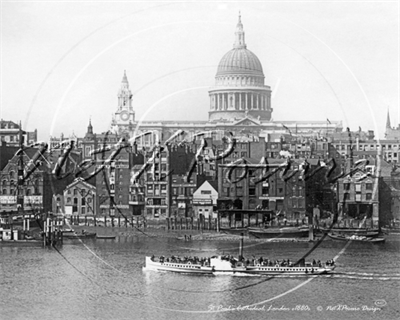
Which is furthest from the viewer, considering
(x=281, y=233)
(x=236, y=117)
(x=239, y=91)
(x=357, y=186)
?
(x=236, y=117)

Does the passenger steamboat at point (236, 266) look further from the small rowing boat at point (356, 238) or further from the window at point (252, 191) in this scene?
the window at point (252, 191)

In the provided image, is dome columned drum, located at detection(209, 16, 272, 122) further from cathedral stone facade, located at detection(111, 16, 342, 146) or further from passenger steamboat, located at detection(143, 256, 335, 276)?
passenger steamboat, located at detection(143, 256, 335, 276)

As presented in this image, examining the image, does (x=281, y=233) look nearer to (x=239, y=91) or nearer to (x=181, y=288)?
(x=181, y=288)

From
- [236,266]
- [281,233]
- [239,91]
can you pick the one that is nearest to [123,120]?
[239,91]

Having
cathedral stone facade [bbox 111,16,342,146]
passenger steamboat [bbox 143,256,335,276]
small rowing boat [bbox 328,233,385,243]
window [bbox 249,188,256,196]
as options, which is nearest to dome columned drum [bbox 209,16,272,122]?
cathedral stone facade [bbox 111,16,342,146]

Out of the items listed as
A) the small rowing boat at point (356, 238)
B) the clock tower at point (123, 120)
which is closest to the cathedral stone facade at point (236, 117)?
the clock tower at point (123, 120)

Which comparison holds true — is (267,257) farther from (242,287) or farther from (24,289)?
(24,289)

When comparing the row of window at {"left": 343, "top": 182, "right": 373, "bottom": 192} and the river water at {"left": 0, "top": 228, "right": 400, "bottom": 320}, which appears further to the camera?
the row of window at {"left": 343, "top": 182, "right": 373, "bottom": 192}

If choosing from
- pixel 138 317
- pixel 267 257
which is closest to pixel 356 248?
pixel 267 257
